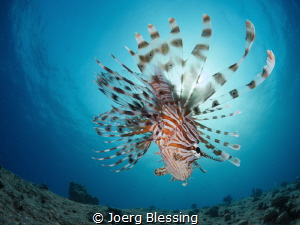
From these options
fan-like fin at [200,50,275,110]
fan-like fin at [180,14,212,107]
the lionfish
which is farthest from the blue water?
fan-like fin at [180,14,212,107]

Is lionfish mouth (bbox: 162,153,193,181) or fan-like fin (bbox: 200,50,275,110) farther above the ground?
fan-like fin (bbox: 200,50,275,110)

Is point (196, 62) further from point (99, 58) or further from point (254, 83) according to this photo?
point (99, 58)

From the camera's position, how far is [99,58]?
22156 mm

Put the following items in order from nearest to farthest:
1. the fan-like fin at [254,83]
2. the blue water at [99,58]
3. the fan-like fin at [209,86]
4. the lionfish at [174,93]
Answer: the fan-like fin at [254,83] → the fan-like fin at [209,86] → the lionfish at [174,93] → the blue water at [99,58]

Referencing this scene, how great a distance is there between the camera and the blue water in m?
19.3

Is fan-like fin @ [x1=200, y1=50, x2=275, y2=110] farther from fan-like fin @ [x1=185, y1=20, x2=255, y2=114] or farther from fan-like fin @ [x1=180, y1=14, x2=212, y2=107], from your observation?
fan-like fin @ [x1=180, y1=14, x2=212, y2=107]

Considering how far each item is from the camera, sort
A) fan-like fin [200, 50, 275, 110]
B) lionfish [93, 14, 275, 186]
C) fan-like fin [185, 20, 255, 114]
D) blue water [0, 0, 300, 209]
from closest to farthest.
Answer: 1. fan-like fin [200, 50, 275, 110]
2. fan-like fin [185, 20, 255, 114]
3. lionfish [93, 14, 275, 186]
4. blue water [0, 0, 300, 209]

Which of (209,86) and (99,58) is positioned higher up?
(99,58)

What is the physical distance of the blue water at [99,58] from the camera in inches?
760

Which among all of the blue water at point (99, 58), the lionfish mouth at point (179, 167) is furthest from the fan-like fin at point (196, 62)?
the blue water at point (99, 58)

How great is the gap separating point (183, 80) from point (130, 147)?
1294 millimetres

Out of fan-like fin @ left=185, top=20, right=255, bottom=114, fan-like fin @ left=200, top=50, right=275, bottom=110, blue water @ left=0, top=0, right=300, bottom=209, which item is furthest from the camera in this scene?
blue water @ left=0, top=0, right=300, bottom=209

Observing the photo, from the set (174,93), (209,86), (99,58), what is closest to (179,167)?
(174,93)

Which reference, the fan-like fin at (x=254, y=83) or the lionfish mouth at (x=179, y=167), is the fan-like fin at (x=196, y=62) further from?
the lionfish mouth at (x=179, y=167)
